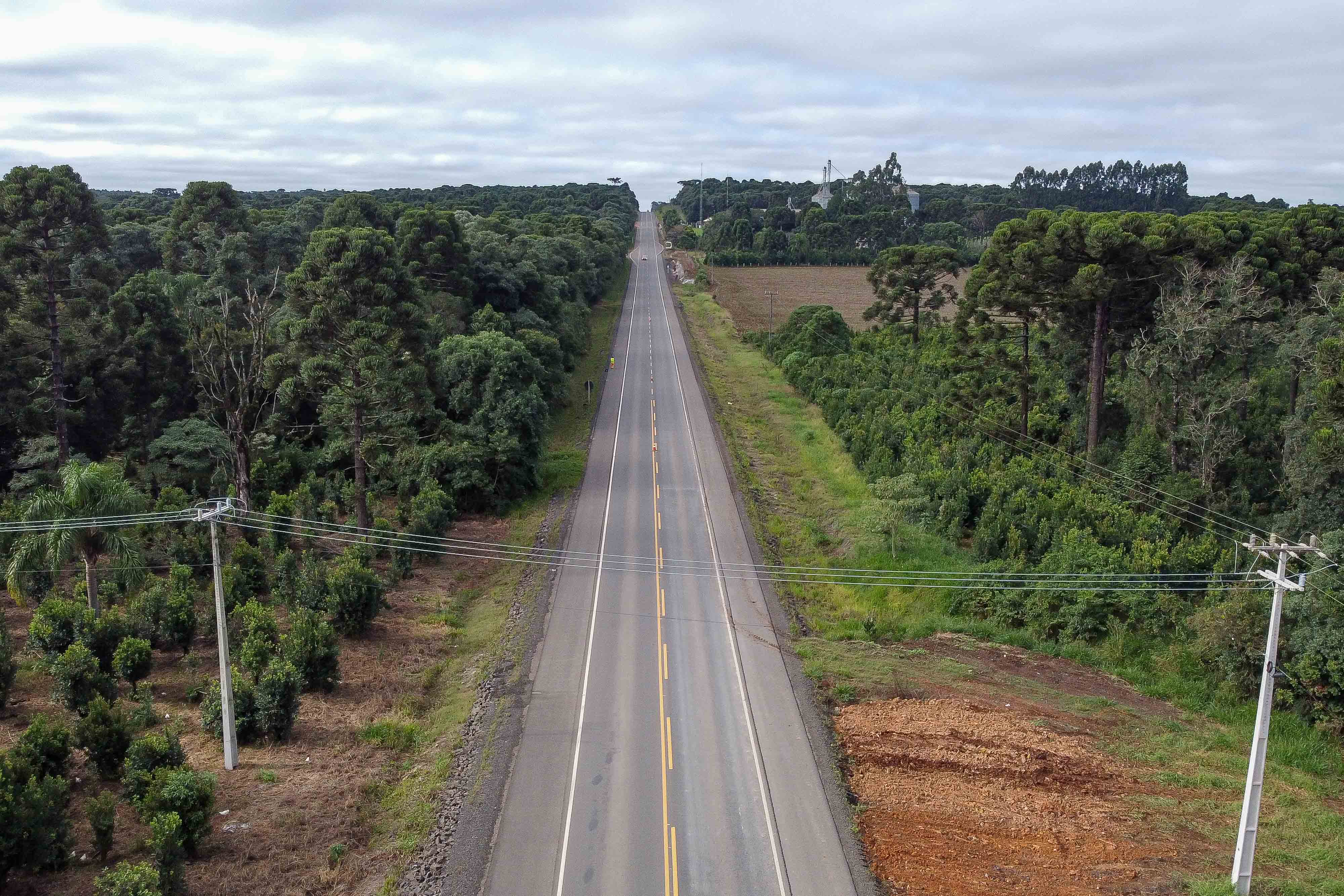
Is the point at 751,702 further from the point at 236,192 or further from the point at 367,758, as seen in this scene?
the point at 236,192

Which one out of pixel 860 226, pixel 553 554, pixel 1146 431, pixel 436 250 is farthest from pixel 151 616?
pixel 860 226

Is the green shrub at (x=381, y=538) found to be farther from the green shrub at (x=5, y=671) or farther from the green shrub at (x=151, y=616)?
the green shrub at (x=5, y=671)

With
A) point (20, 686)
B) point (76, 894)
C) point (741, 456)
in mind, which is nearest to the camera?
point (76, 894)

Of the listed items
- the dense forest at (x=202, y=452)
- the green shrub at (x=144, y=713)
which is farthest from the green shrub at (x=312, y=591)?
the green shrub at (x=144, y=713)

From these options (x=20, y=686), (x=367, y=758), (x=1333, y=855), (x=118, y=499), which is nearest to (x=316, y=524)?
(x=118, y=499)

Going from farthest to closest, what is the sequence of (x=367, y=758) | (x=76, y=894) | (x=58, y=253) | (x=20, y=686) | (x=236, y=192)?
(x=236, y=192)
(x=58, y=253)
(x=20, y=686)
(x=367, y=758)
(x=76, y=894)

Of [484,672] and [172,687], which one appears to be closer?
[172,687]

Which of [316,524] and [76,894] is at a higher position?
[316,524]

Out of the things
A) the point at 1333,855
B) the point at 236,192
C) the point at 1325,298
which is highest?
the point at 236,192
